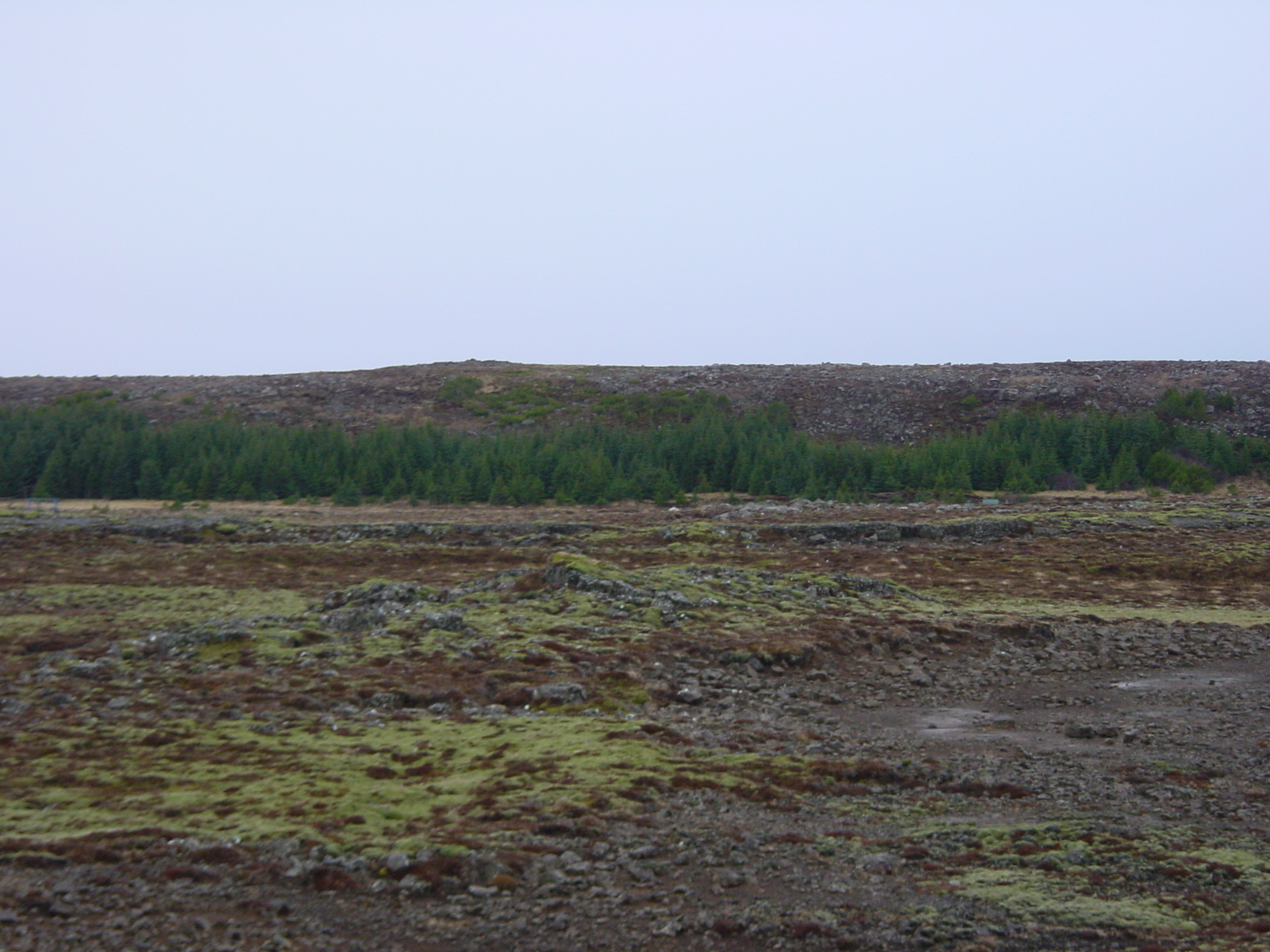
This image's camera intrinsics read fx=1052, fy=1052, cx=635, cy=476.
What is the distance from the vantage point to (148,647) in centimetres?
1753

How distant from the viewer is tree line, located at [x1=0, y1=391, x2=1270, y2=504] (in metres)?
52.7

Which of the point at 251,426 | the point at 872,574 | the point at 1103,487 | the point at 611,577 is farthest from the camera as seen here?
the point at 251,426

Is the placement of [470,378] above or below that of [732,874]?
above

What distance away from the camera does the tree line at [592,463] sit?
5269 centimetres

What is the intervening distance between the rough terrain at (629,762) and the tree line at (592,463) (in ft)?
79.7

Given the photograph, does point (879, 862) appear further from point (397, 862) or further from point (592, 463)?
point (592, 463)

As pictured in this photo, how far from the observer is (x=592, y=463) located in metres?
54.1

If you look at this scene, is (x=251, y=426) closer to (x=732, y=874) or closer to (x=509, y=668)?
(x=509, y=668)

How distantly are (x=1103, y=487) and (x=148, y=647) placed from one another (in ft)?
153

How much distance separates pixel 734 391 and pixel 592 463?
2909cm

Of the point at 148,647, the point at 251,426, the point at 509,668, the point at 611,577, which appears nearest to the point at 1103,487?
the point at 611,577

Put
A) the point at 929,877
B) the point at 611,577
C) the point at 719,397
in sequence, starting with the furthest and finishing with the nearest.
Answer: the point at 719,397, the point at 611,577, the point at 929,877

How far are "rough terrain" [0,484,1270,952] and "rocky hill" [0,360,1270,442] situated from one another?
47707mm

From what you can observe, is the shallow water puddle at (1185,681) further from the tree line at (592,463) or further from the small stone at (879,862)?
the tree line at (592,463)
